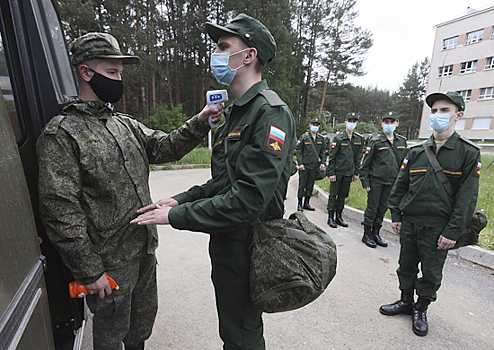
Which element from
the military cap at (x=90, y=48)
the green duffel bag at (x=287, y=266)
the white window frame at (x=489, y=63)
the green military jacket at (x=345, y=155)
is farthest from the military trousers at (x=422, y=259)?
the white window frame at (x=489, y=63)

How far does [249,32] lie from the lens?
153cm

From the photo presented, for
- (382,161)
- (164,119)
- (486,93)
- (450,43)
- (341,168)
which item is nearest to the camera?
(382,161)

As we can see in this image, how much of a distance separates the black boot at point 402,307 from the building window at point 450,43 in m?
41.2

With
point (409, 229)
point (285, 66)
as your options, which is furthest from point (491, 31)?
point (409, 229)

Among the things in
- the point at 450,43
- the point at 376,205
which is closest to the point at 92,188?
the point at 376,205

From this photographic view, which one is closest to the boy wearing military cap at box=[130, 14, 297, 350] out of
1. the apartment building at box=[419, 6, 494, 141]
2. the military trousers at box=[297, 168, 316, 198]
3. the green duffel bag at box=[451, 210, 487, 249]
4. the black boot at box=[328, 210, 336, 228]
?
the green duffel bag at box=[451, 210, 487, 249]

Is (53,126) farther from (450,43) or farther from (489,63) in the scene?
(450,43)

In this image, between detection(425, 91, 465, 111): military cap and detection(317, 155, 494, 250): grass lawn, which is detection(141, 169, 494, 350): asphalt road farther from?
detection(425, 91, 465, 111): military cap

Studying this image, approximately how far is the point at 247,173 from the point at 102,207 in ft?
3.09

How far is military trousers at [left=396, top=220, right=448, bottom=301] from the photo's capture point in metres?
2.55

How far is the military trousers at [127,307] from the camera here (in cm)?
168

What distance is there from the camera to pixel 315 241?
1.46m

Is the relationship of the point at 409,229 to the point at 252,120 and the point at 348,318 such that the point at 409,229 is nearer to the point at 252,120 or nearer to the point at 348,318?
the point at 348,318

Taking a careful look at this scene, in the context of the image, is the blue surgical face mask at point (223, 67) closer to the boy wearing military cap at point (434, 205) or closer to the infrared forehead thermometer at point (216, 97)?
the infrared forehead thermometer at point (216, 97)
